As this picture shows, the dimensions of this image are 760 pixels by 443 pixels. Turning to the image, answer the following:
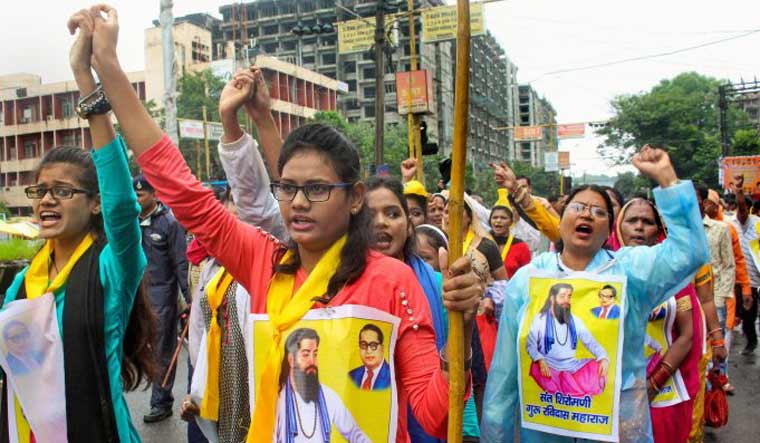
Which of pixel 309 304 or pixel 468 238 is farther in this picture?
pixel 468 238

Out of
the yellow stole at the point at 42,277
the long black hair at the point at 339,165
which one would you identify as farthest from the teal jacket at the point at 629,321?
the yellow stole at the point at 42,277

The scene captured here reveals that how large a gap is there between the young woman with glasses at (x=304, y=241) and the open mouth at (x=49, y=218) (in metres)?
0.63

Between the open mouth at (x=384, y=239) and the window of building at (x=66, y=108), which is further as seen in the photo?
the window of building at (x=66, y=108)

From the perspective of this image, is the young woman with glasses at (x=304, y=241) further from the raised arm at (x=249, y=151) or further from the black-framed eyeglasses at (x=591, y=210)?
the black-framed eyeglasses at (x=591, y=210)

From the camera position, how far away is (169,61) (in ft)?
46.9

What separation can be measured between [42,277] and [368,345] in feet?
4.50

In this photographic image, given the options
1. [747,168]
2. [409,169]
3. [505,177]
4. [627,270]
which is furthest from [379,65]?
[627,270]

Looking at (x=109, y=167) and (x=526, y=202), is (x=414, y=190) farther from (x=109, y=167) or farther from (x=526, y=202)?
(x=109, y=167)

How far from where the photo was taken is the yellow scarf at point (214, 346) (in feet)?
11.2

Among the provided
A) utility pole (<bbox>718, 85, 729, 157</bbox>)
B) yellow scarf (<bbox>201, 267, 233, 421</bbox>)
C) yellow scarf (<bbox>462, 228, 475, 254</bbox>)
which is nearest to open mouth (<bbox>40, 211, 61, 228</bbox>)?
yellow scarf (<bbox>201, 267, 233, 421</bbox>)

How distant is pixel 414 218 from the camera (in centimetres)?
452

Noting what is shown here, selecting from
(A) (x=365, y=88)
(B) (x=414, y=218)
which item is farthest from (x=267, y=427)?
(A) (x=365, y=88)

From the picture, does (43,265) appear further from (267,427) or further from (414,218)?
(414,218)

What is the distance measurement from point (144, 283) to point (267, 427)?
3.53 ft
